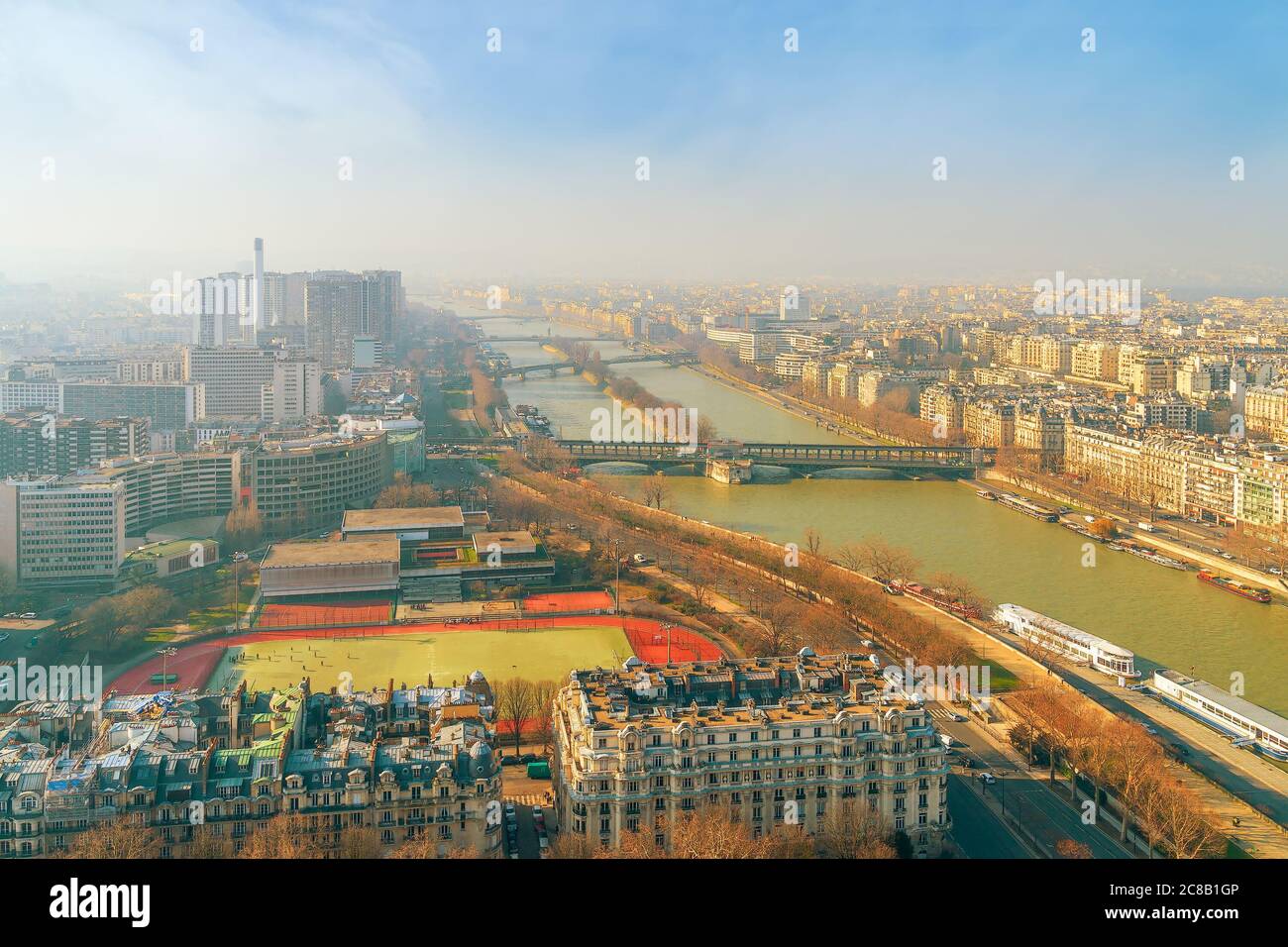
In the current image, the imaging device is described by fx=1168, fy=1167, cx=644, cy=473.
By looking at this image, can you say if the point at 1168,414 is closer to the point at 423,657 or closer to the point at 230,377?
the point at 423,657

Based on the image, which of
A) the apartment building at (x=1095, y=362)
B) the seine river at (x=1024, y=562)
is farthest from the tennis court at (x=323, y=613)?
the apartment building at (x=1095, y=362)

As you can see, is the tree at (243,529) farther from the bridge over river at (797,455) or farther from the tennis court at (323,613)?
the bridge over river at (797,455)

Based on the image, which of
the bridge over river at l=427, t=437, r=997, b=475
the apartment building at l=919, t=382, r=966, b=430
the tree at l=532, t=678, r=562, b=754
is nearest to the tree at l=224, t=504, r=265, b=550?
the tree at l=532, t=678, r=562, b=754

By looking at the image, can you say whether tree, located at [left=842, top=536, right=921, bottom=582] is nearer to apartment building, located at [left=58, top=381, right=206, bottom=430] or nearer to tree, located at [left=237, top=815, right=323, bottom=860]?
tree, located at [left=237, top=815, right=323, bottom=860]

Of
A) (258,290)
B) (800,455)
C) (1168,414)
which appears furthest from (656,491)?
(258,290)
